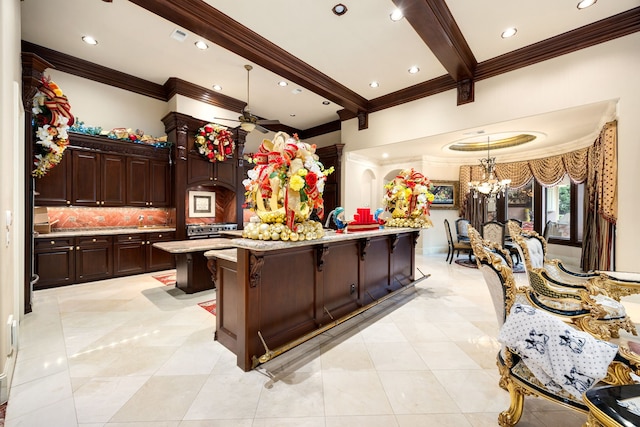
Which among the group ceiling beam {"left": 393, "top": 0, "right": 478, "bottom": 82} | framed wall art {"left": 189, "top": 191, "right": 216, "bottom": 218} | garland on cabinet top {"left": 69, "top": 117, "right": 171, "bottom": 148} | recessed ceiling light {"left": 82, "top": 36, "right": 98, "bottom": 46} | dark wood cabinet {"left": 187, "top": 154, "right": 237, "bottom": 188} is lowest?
framed wall art {"left": 189, "top": 191, "right": 216, "bottom": 218}

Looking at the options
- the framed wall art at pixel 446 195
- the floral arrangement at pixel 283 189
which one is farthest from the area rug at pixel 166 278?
the framed wall art at pixel 446 195

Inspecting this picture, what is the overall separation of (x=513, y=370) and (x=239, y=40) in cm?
478

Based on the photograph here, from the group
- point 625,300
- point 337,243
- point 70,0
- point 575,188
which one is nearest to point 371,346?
point 337,243

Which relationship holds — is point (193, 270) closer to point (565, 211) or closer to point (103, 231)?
point (103, 231)

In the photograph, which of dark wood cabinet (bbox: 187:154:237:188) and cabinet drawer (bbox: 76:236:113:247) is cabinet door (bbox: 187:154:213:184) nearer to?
dark wood cabinet (bbox: 187:154:237:188)

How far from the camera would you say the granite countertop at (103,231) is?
4180 millimetres

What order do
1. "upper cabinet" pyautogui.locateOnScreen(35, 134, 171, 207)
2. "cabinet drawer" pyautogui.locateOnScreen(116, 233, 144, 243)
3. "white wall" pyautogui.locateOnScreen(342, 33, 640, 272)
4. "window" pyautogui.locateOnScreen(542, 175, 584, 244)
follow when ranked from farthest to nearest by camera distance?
1. "window" pyautogui.locateOnScreen(542, 175, 584, 244)
2. "cabinet drawer" pyautogui.locateOnScreen(116, 233, 144, 243)
3. "upper cabinet" pyautogui.locateOnScreen(35, 134, 171, 207)
4. "white wall" pyautogui.locateOnScreen(342, 33, 640, 272)

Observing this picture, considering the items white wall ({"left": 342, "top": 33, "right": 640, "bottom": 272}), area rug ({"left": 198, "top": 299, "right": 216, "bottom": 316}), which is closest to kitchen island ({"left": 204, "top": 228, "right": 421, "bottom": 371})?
area rug ({"left": 198, "top": 299, "right": 216, "bottom": 316})

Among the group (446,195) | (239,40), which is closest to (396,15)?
(239,40)

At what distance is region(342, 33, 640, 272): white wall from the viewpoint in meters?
3.55

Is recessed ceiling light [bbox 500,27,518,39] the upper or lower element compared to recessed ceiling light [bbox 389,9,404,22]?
upper

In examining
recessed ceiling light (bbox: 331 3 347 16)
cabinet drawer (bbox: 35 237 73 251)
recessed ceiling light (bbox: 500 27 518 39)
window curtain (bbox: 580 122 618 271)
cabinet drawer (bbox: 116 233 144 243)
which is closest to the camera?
recessed ceiling light (bbox: 331 3 347 16)

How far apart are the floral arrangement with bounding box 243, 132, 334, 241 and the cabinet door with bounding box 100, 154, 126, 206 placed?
13.9 ft

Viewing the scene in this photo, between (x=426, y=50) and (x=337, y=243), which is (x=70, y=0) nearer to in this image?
(x=337, y=243)
